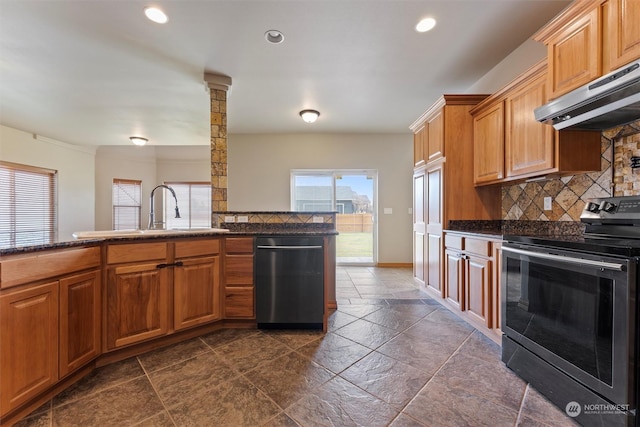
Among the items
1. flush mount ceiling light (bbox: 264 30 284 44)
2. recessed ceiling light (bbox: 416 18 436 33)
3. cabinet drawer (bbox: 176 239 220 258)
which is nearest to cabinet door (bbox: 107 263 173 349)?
cabinet drawer (bbox: 176 239 220 258)

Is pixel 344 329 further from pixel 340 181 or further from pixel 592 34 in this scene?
pixel 340 181

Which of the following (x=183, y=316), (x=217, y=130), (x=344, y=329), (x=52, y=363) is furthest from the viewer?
(x=217, y=130)

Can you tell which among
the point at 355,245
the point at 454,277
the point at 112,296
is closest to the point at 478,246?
the point at 454,277

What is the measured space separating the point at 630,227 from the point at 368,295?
2.38 metres

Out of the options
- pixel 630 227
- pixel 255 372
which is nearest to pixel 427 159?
pixel 630 227

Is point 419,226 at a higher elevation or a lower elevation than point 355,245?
higher

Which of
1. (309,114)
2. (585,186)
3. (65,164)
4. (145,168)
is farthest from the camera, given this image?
(145,168)

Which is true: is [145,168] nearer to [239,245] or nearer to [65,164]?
[65,164]

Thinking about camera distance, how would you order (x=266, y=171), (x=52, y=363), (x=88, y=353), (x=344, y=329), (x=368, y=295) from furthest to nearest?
(x=266, y=171) → (x=368, y=295) → (x=344, y=329) → (x=88, y=353) → (x=52, y=363)

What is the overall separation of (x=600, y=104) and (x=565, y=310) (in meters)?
1.19

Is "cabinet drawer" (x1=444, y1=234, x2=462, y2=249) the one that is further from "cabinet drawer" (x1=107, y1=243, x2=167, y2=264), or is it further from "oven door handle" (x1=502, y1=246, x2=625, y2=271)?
"cabinet drawer" (x1=107, y1=243, x2=167, y2=264)

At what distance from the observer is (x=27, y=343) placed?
50.3 inches

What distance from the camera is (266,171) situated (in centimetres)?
518

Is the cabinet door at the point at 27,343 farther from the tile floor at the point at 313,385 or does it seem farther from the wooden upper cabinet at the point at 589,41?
the wooden upper cabinet at the point at 589,41
